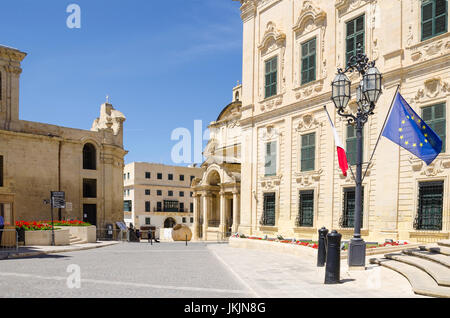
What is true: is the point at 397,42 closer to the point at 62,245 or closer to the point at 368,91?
the point at 368,91

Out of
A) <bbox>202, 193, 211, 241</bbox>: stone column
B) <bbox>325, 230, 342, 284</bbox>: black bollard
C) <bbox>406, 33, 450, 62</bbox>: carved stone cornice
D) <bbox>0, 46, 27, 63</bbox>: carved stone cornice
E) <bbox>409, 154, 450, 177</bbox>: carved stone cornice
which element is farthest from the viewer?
<bbox>202, 193, 211, 241</bbox>: stone column

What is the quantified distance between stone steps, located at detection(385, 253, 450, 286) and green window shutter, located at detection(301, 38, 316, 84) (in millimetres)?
12547

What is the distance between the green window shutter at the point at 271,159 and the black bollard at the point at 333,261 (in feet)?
Result: 49.8

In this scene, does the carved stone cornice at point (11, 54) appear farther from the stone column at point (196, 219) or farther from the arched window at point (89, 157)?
the stone column at point (196, 219)

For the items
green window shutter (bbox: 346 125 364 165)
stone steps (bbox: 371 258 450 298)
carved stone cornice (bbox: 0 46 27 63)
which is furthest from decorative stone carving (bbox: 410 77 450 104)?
carved stone cornice (bbox: 0 46 27 63)

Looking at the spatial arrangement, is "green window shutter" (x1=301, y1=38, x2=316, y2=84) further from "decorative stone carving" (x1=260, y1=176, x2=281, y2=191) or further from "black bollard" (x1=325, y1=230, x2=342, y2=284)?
"black bollard" (x1=325, y1=230, x2=342, y2=284)

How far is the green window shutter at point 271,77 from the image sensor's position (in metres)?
26.0

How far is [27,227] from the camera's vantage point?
2270 cm

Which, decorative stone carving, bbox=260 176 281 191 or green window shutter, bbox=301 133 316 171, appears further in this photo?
decorative stone carving, bbox=260 176 281 191

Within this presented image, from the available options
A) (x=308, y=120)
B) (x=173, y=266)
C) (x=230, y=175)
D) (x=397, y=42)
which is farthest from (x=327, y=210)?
(x=230, y=175)

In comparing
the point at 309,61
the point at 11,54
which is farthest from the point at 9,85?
the point at 309,61

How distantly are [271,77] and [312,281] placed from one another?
17.6 m

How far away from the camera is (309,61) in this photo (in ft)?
77.1

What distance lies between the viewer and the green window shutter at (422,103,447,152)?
16766mm
